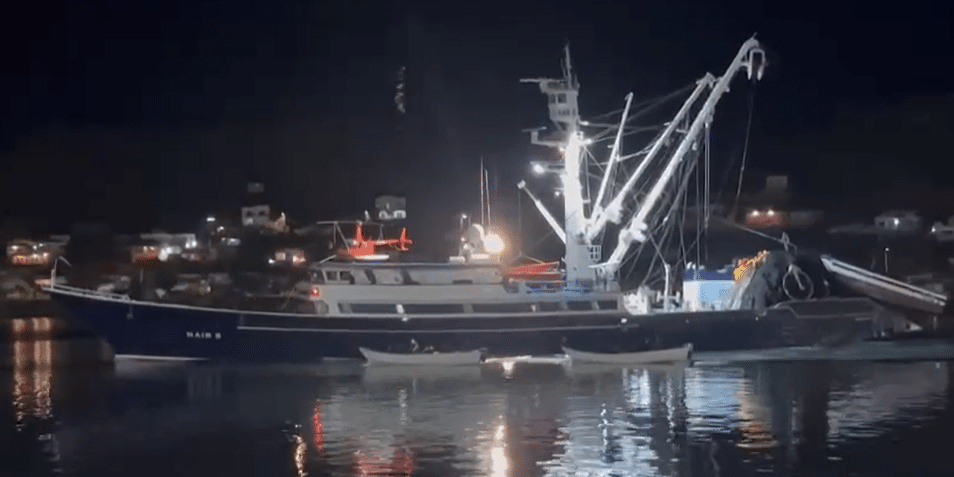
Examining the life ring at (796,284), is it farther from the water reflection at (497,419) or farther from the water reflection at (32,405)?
the water reflection at (32,405)

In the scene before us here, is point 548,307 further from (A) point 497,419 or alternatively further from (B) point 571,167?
(A) point 497,419

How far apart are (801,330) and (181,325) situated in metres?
17.5

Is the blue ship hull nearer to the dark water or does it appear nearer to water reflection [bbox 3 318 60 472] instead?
the dark water

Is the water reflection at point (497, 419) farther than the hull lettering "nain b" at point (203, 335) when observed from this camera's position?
No

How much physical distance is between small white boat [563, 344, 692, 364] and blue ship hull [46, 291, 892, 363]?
0.33 m

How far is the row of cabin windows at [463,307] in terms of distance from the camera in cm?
3788

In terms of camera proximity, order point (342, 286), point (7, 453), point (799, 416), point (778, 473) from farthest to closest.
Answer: point (342, 286), point (799, 416), point (7, 453), point (778, 473)

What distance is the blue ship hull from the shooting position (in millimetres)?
37938

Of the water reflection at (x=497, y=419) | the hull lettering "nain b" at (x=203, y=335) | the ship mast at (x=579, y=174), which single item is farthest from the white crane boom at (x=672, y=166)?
the hull lettering "nain b" at (x=203, y=335)

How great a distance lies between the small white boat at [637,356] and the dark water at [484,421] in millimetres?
490

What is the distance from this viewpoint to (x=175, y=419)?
29031 millimetres

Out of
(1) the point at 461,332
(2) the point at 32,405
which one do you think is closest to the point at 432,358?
(1) the point at 461,332

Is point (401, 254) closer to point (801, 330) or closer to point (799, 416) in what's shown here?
point (801, 330)

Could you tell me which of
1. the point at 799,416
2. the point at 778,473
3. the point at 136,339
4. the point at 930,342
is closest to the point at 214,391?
the point at 136,339
